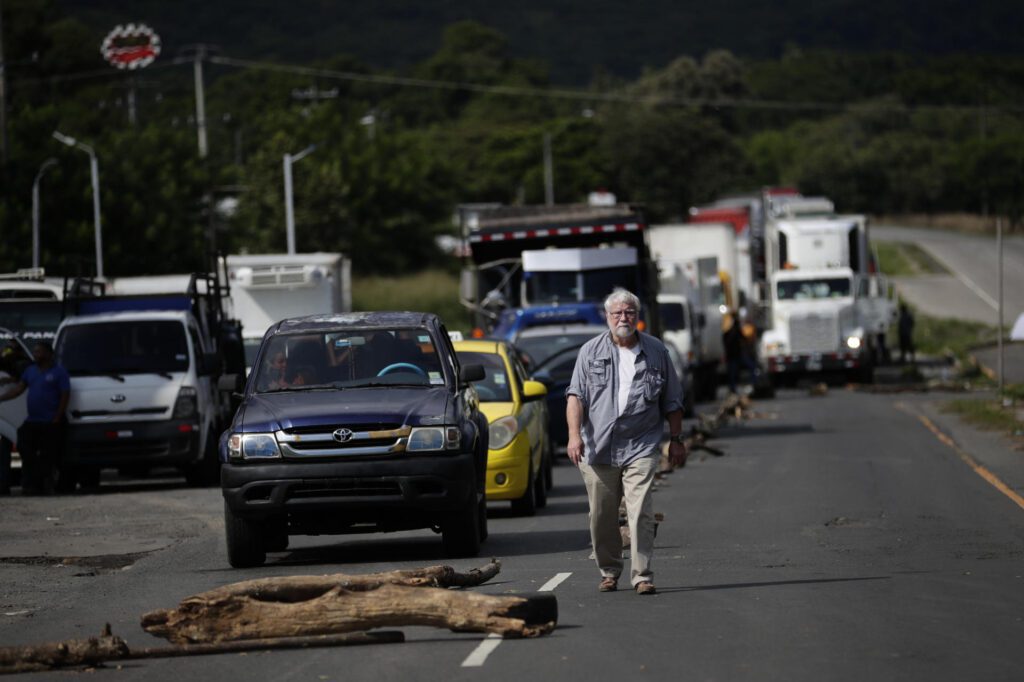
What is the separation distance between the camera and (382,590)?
995 cm

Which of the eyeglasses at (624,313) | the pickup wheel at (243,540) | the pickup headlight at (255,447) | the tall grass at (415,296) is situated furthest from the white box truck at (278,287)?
the tall grass at (415,296)

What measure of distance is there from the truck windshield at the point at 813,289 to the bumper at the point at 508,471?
30054mm

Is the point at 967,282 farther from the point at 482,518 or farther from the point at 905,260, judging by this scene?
the point at 482,518

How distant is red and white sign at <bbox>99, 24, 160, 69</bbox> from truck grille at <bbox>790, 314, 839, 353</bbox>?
165ft

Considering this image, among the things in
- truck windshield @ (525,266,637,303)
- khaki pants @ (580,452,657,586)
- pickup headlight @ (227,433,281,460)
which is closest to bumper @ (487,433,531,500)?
pickup headlight @ (227,433,281,460)

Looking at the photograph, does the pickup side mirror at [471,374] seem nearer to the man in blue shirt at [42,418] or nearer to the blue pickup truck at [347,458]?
the blue pickup truck at [347,458]

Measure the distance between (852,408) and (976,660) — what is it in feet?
92.0

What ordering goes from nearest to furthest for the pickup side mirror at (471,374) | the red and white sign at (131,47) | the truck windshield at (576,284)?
the pickup side mirror at (471,374), the truck windshield at (576,284), the red and white sign at (131,47)

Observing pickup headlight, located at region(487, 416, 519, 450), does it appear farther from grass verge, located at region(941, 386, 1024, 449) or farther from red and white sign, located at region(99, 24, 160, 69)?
red and white sign, located at region(99, 24, 160, 69)

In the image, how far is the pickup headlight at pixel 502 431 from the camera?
55.2 ft

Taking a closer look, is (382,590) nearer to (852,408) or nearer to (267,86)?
(852,408)

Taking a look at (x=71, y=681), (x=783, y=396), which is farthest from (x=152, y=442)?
(x=783, y=396)

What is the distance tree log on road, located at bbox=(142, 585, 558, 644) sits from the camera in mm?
9742

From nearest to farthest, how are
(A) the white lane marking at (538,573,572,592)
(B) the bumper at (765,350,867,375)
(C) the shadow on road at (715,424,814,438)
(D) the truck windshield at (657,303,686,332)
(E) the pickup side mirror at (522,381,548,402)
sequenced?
(A) the white lane marking at (538,573,572,592)
(E) the pickup side mirror at (522,381,548,402)
(C) the shadow on road at (715,424,814,438)
(D) the truck windshield at (657,303,686,332)
(B) the bumper at (765,350,867,375)
